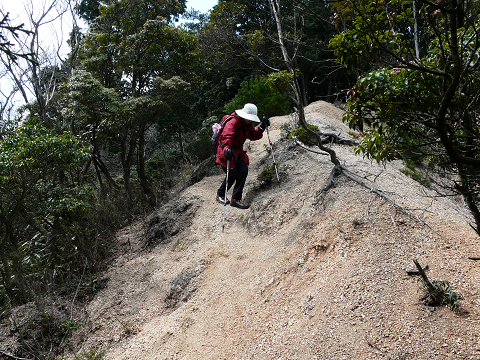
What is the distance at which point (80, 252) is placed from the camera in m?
7.00

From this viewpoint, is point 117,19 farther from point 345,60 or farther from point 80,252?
point 345,60

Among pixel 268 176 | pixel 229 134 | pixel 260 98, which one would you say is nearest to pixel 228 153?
pixel 229 134

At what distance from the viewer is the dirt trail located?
2945mm

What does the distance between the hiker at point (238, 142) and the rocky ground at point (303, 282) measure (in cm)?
46

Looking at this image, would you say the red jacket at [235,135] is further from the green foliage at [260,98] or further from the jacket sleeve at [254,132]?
the green foliage at [260,98]

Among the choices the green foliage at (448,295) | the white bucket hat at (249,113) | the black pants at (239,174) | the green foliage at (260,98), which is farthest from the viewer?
the green foliage at (260,98)

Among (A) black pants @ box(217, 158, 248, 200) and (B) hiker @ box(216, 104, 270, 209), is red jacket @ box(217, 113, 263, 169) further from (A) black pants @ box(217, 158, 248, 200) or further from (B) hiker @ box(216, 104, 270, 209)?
(A) black pants @ box(217, 158, 248, 200)

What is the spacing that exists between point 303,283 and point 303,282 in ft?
0.05

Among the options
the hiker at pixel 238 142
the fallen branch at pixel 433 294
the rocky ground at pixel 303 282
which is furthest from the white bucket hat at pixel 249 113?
the fallen branch at pixel 433 294

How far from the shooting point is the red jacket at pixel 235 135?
20.2 feet

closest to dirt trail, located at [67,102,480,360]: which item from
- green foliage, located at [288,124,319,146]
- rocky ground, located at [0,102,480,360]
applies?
rocky ground, located at [0,102,480,360]

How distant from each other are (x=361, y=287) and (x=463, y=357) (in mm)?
1056

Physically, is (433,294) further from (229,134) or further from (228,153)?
(229,134)

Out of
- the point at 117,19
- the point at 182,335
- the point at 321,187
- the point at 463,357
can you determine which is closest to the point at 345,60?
the point at 463,357
